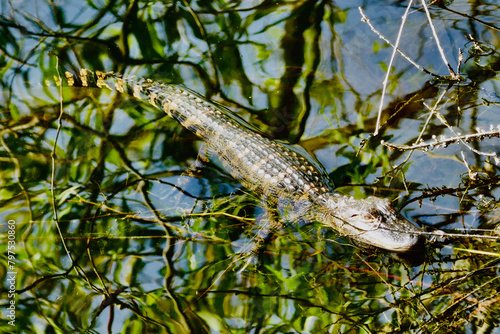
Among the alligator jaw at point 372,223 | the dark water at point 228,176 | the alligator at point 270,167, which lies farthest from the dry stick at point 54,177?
the alligator jaw at point 372,223

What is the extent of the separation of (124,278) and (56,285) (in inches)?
22.3

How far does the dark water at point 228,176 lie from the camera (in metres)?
2.95

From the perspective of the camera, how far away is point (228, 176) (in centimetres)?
376

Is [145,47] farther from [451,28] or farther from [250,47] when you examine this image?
[451,28]

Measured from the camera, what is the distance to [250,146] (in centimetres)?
368

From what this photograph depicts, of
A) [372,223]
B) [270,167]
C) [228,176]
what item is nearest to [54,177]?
[228,176]

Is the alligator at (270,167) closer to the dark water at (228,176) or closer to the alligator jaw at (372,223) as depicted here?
the alligator jaw at (372,223)

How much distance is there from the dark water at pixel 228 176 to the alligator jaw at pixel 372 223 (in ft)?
0.51

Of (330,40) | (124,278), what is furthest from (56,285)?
(330,40)

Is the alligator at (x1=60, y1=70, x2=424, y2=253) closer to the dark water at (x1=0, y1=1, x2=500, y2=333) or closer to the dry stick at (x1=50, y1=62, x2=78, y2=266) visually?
the dark water at (x1=0, y1=1, x2=500, y2=333)

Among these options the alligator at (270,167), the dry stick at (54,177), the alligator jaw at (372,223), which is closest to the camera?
the alligator jaw at (372,223)

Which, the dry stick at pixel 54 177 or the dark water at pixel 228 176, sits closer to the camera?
the dark water at pixel 228 176

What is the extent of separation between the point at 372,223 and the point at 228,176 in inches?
56.2

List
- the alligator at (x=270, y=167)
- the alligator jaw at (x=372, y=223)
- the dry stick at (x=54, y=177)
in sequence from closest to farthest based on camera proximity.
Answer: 1. the alligator jaw at (x=372, y=223)
2. the alligator at (x=270, y=167)
3. the dry stick at (x=54, y=177)
